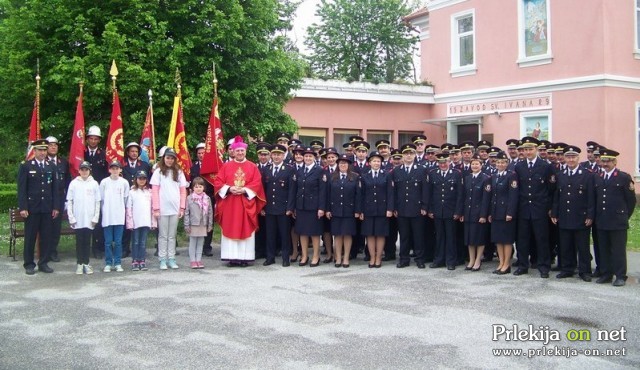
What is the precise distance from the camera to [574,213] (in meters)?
8.86

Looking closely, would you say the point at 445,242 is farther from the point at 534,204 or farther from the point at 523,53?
the point at 523,53

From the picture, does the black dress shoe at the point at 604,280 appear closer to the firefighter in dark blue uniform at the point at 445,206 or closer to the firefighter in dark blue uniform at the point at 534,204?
the firefighter in dark blue uniform at the point at 534,204

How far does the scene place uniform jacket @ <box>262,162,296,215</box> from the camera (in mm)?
10375

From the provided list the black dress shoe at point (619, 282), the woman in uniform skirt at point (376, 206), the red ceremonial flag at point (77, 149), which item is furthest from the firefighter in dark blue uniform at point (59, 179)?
the black dress shoe at point (619, 282)

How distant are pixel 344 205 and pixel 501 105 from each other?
38.0 ft

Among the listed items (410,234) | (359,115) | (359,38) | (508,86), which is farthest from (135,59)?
(359,38)

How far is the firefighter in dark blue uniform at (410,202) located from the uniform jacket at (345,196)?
625 mm

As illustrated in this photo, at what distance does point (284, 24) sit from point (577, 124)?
8.92 meters

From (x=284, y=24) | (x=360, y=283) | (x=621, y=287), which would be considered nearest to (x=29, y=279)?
(x=360, y=283)

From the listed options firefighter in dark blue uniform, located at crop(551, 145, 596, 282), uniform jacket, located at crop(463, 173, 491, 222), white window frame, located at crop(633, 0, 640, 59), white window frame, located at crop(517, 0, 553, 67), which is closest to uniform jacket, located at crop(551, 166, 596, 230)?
firefighter in dark blue uniform, located at crop(551, 145, 596, 282)

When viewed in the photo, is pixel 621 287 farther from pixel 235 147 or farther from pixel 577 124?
pixel 577 124

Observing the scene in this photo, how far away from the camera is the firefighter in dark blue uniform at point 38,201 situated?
31.6ft

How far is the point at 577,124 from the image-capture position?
17.9 meters

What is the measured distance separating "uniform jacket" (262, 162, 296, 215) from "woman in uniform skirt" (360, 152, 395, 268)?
1199 millimetres
